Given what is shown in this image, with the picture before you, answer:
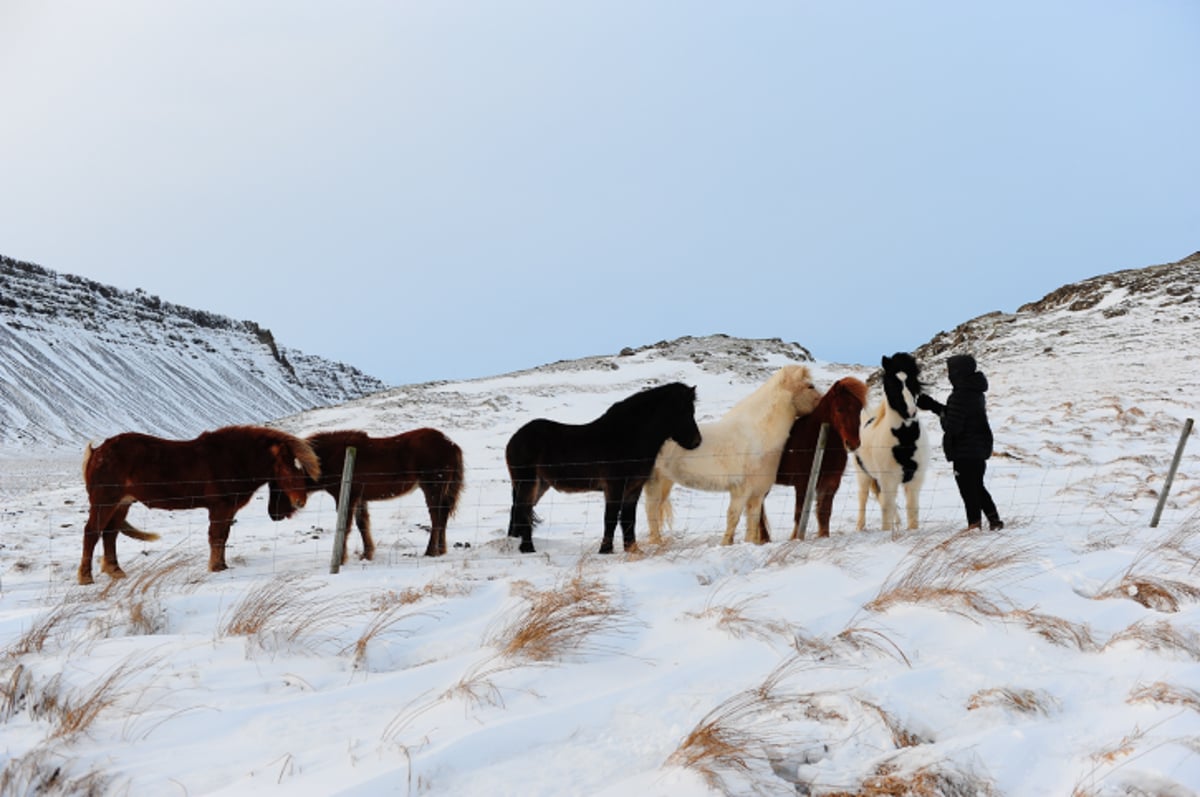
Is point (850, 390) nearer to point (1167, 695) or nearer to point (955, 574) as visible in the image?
point (955, 574)

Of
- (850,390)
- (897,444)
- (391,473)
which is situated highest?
(850,390)

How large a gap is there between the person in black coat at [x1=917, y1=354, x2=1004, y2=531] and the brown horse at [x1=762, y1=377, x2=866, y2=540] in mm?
824

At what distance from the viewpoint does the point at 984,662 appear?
3396mm

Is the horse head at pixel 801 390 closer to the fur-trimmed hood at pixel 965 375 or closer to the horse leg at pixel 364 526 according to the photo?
the fur-trimmed hood at pixel 965 375

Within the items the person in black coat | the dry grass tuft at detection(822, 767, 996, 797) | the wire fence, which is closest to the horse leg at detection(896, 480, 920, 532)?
the wire fence

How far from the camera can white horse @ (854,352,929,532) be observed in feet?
22.9

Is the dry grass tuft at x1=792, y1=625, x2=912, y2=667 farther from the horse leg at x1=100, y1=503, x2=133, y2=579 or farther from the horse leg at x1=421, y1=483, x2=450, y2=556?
the horse leg at x1=100, y1=503, x2=133, y2=579

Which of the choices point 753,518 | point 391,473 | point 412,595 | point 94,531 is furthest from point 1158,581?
point 94,531

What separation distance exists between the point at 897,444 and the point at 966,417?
0.67 m

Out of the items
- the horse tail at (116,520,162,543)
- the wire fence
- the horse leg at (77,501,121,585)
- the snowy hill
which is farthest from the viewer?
the snowy hill

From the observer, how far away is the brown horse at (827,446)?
6.81 metres

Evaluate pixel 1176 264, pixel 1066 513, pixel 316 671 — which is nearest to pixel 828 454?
pixel 1066 513

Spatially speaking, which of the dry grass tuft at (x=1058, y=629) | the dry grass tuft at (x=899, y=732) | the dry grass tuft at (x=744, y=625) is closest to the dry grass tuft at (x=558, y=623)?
the dry grass tuft at (x=744, y=625)

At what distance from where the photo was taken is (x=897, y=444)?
7043mm
